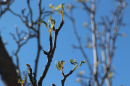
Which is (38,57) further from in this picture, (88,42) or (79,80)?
(88,42)

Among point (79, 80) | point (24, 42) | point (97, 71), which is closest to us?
point (24, 42)

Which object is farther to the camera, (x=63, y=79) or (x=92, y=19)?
(x=92, y=19)

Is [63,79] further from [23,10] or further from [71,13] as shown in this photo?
[71,13]

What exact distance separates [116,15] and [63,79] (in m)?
6.10

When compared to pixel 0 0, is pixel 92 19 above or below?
above

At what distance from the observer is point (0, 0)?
2.87 metres

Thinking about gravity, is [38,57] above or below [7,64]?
above

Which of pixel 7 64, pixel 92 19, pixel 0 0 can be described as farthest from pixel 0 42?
pixel 92 19

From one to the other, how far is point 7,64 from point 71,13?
586 centimetres

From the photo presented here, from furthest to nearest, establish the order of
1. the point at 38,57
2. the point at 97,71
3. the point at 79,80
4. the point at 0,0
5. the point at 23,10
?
the point at 79,80
the point at 97,71
the point at 0,0
the point at 23,10
the point at 38,57

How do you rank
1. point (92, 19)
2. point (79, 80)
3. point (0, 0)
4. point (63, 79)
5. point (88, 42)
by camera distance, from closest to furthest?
point (63, 79)
point (0, 0)
point (79, 80)
point (92, 19)
point (88, 42)

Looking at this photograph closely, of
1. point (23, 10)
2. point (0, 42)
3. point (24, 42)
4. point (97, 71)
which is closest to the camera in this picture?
point (0, 42)

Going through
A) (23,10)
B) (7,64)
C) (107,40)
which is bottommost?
(7,64)

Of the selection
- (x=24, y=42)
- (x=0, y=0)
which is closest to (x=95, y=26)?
(x=24, y=42)
